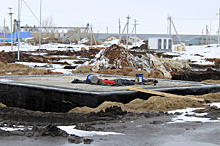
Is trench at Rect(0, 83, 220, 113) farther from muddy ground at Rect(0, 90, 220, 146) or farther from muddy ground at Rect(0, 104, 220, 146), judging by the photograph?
muddy ground at Rect(0, 104, 220, 146)

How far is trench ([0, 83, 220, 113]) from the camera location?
9.69m

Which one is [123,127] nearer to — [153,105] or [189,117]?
[189,117]

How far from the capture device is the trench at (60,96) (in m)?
9.69

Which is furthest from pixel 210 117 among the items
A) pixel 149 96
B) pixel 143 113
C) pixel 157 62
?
pixel 157 62

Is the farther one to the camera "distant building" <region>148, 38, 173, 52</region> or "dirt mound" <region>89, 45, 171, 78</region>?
"distant building" <region>148, 38, 173, 52</region>

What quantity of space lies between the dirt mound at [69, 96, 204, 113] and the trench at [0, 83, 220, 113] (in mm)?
239

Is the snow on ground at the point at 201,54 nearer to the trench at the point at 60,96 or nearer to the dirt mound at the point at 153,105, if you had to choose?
the trench at the point at 60,96

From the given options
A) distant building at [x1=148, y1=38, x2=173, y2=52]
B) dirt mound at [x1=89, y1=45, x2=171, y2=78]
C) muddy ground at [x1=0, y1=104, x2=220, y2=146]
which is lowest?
muddy ground at [x1=0, y1=104, x2=220, y2=146]

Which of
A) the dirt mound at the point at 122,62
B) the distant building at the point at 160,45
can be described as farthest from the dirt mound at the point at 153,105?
the distant building at the point at 160,45

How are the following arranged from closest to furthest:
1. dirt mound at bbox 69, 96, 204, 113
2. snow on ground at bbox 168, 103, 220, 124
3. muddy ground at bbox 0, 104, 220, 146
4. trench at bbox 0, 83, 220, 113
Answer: muddy ground at bbox 0, 104, 220, 146 → snow on ground at bbox 168, 103, 220, 124 → dirt mound at bbox 69, 96, 204, 113 → trench at bbox 0, 83, 220, 113

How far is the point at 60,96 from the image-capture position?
1026cm

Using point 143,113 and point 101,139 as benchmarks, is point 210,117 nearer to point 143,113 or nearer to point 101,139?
point 143,113

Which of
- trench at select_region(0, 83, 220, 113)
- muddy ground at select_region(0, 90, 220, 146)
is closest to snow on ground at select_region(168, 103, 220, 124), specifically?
muddy ground at select_region(0, 90, 220, 146)

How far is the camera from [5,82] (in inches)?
495
